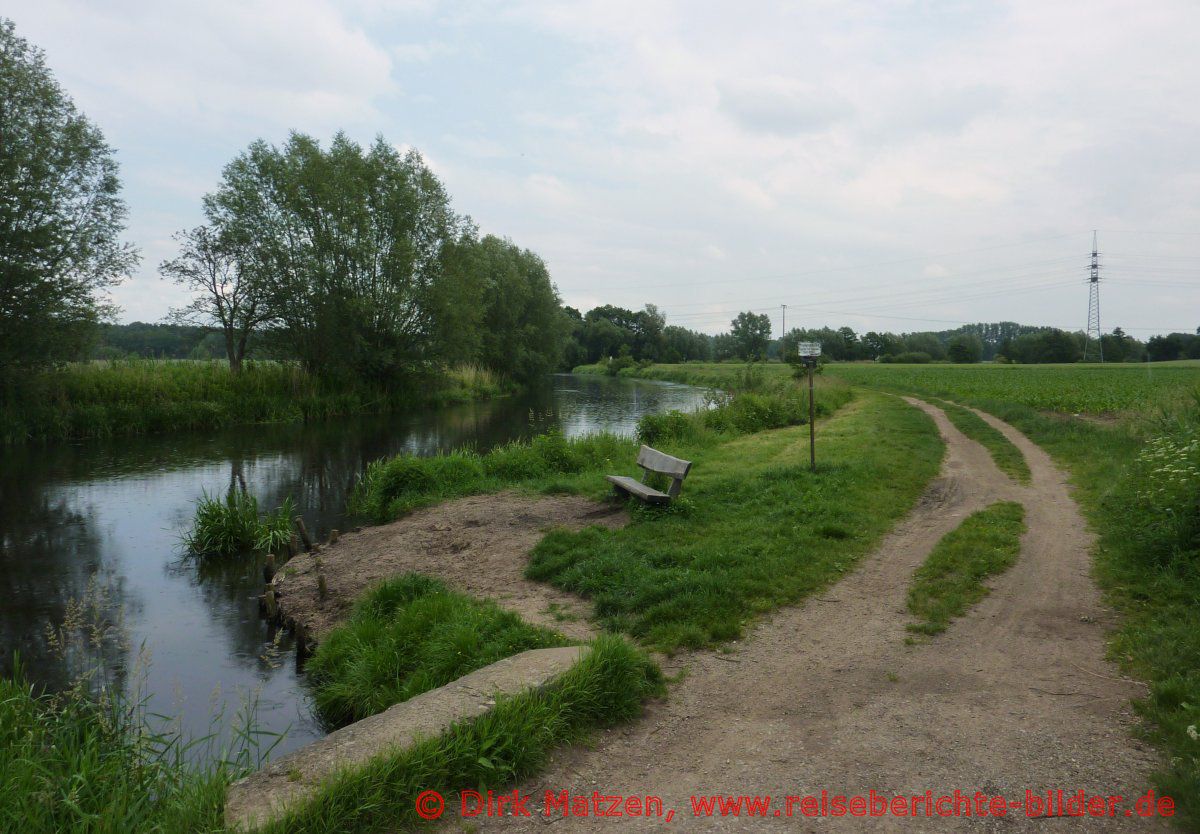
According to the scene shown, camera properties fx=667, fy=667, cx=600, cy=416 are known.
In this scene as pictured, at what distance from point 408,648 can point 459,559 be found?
259cm

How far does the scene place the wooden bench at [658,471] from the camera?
30.4ft

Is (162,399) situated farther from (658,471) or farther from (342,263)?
(658,471)

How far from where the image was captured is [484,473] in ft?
43.3

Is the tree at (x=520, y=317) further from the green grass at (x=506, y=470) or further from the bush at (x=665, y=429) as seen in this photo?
the green grass at (x=506, y=470)

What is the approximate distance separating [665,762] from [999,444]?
45.4 feet

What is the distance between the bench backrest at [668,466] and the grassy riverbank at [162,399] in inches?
811

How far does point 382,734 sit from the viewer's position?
3.70 m

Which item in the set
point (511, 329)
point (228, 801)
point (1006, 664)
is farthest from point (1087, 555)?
point (511, 329)

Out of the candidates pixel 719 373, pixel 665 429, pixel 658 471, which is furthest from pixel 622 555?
pixel 719 373

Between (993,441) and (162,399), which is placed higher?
(162,399)

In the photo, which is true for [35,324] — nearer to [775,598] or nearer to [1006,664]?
[775,598]

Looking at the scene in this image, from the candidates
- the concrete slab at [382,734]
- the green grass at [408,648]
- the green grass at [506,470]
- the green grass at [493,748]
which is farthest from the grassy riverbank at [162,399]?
the green grass at [493,748]

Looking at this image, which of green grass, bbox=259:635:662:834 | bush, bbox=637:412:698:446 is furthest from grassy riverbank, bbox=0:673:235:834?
bush, bbox=637:412:698:446

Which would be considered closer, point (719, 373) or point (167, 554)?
point (167, 554)
